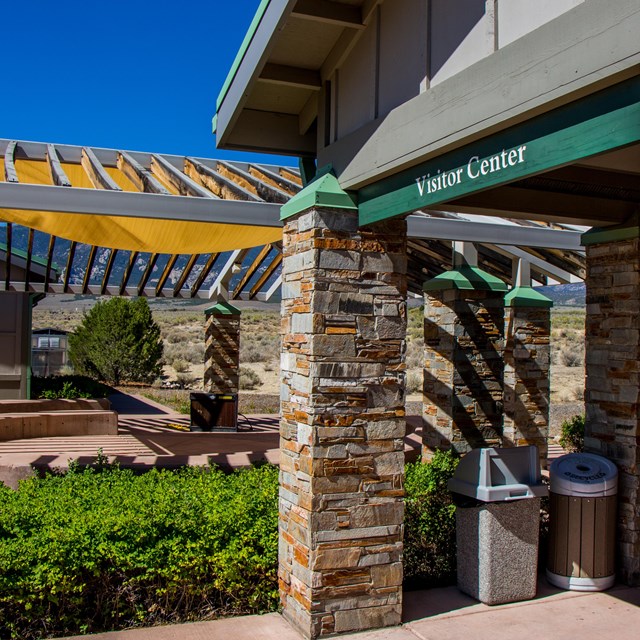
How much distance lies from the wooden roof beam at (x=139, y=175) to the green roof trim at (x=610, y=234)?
395 cm

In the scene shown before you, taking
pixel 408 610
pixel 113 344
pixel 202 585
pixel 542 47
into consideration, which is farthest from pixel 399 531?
pixel 113 344

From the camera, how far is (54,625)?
4.75 meters

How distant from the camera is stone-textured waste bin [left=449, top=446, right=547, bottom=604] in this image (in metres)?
5.43

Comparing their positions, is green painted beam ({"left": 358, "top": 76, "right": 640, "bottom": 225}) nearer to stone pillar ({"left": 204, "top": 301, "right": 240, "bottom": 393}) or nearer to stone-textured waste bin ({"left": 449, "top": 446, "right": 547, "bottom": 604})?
stone-textured waste bin ({"left": 449, "top": 446, "right": 547, "bottom": 604})

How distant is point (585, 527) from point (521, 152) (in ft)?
11.7

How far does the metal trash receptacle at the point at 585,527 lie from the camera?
5820 mm

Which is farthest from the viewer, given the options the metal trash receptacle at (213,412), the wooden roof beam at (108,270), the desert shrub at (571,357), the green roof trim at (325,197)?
the desert shrub at (571,357)

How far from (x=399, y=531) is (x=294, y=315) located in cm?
172

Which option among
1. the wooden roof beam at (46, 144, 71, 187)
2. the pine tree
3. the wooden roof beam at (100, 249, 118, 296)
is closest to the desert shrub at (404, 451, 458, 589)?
the wooden roof beam at (46, 144, 71, 187)

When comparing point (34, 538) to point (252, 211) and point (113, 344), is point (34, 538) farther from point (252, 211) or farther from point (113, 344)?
point (113, 344)

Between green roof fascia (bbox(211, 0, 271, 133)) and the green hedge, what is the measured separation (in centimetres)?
328

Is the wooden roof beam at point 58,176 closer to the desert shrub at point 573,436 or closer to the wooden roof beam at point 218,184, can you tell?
the wooden roof beam at point 218,184

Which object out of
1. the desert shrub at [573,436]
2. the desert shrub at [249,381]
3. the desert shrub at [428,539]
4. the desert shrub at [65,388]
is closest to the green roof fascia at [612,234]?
the desert shrub at [428,539]

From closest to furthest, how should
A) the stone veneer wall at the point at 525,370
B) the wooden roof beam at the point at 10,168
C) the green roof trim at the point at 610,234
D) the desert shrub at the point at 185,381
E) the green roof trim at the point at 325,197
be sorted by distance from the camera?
1. the green roof trim at the point at 325,197
2. the green roof trim at the point at 610,234
3. the wooden roof beam at the point at 10,168
4. the stone veneer wall at the point at 525,370
5. the desert shrub at the point at 185,381
